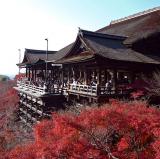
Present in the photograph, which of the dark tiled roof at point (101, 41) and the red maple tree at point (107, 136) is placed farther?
the dark tiled roof at point (101, 41)

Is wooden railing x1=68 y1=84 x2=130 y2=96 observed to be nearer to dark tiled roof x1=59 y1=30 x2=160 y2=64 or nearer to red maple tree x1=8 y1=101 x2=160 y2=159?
dark tiled roof x1=59 y1=30 x2=160 y2=64

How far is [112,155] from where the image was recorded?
18.3 m

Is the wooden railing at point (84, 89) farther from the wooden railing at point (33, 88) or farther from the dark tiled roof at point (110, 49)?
the wooden railing at point (33, 88)

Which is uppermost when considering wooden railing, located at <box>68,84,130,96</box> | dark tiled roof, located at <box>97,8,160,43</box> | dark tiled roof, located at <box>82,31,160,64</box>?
dark tiled roof, located at <box>97,8,160,43</box>

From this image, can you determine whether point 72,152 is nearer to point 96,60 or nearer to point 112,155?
point 112,155

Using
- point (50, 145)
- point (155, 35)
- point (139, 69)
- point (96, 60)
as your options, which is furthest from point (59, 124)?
point (155, 35)

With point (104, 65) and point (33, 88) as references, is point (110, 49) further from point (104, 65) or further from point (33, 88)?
point (33, 88)

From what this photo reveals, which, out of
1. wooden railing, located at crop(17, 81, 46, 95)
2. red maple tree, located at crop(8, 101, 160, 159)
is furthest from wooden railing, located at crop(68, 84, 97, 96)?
red maple tree, located at crop(8, 101, 160, 159)

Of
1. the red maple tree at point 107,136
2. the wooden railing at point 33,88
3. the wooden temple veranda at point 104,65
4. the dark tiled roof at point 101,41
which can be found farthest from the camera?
the wooden railing at point 33,88

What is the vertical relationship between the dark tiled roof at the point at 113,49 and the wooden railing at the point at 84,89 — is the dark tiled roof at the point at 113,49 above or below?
above

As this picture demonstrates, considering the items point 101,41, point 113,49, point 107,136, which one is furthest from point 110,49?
point 107,136

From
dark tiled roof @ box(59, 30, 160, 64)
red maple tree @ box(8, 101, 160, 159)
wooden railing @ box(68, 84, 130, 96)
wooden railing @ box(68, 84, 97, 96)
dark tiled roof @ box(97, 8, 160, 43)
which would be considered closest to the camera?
red maple tree @ box(8, 101, 160, 159)

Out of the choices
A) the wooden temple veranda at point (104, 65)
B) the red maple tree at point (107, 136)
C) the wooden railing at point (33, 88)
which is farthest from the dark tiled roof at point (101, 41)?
the red maple tree at point (107, 136)

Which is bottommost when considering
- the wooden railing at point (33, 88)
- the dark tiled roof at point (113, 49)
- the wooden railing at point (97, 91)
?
the wooden railing at point (33, 88)
